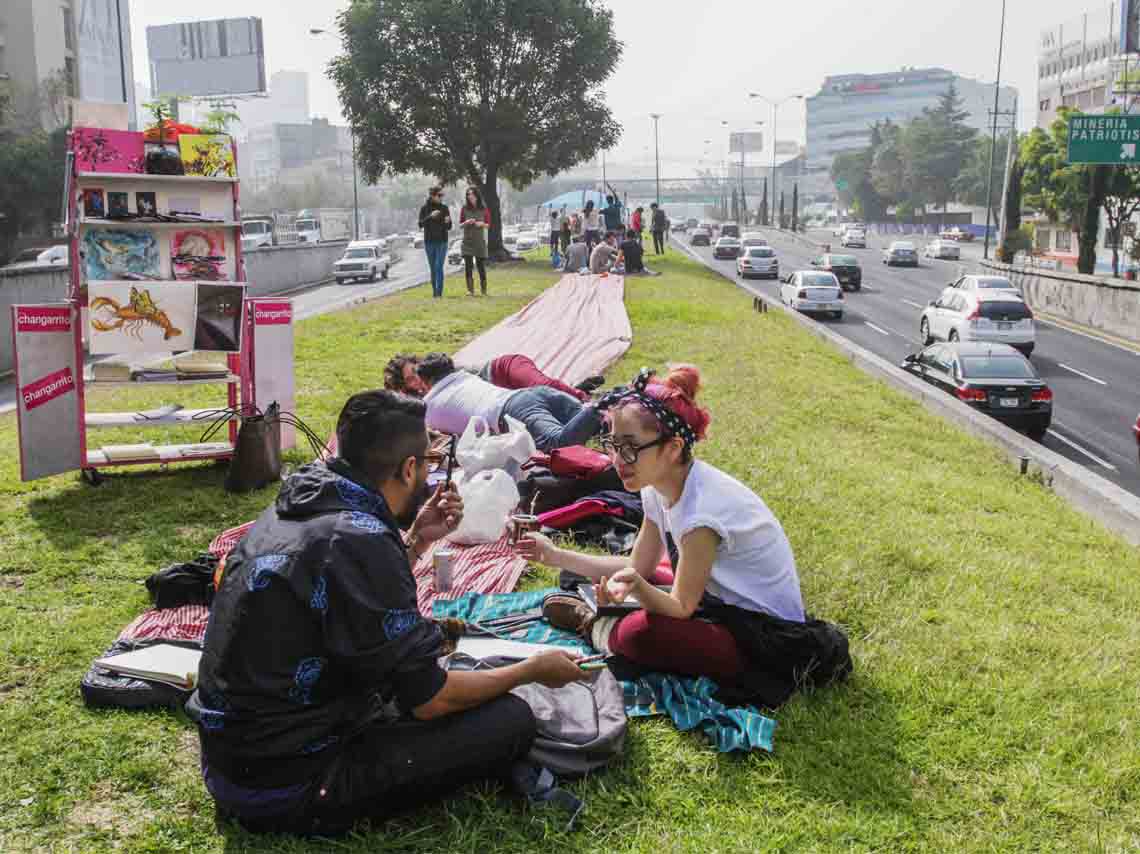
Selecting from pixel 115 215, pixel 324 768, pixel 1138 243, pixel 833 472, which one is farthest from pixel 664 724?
pixel 1138 243

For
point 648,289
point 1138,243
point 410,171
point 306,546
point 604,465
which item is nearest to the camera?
point 306,546

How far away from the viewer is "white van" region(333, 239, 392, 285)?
1923 inches

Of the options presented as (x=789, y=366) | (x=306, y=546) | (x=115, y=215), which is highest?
(x=115, y=215)

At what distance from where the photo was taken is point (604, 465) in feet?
23.5

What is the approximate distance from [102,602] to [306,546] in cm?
316

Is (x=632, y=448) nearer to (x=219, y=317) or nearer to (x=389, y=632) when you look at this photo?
(x=389, y=632)

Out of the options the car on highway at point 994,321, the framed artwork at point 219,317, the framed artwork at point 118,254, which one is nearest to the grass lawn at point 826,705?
the framed artwork at point 219,317

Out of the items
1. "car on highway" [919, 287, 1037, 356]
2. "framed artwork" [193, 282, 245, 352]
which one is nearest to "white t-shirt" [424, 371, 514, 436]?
"framed artwork" [193, 282, 245, 352]

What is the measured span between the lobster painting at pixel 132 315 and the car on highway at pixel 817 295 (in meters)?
28.1

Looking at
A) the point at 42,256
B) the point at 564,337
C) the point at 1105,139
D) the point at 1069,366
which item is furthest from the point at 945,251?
the point at 564,337

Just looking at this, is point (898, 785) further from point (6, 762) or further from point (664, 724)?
point (6, 762)

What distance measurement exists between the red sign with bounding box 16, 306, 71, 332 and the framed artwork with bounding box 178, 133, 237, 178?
1451 millimetres

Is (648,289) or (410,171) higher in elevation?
(410,171)

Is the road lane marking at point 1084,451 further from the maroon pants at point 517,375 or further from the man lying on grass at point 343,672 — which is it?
the man lying on grass at point 343,672
